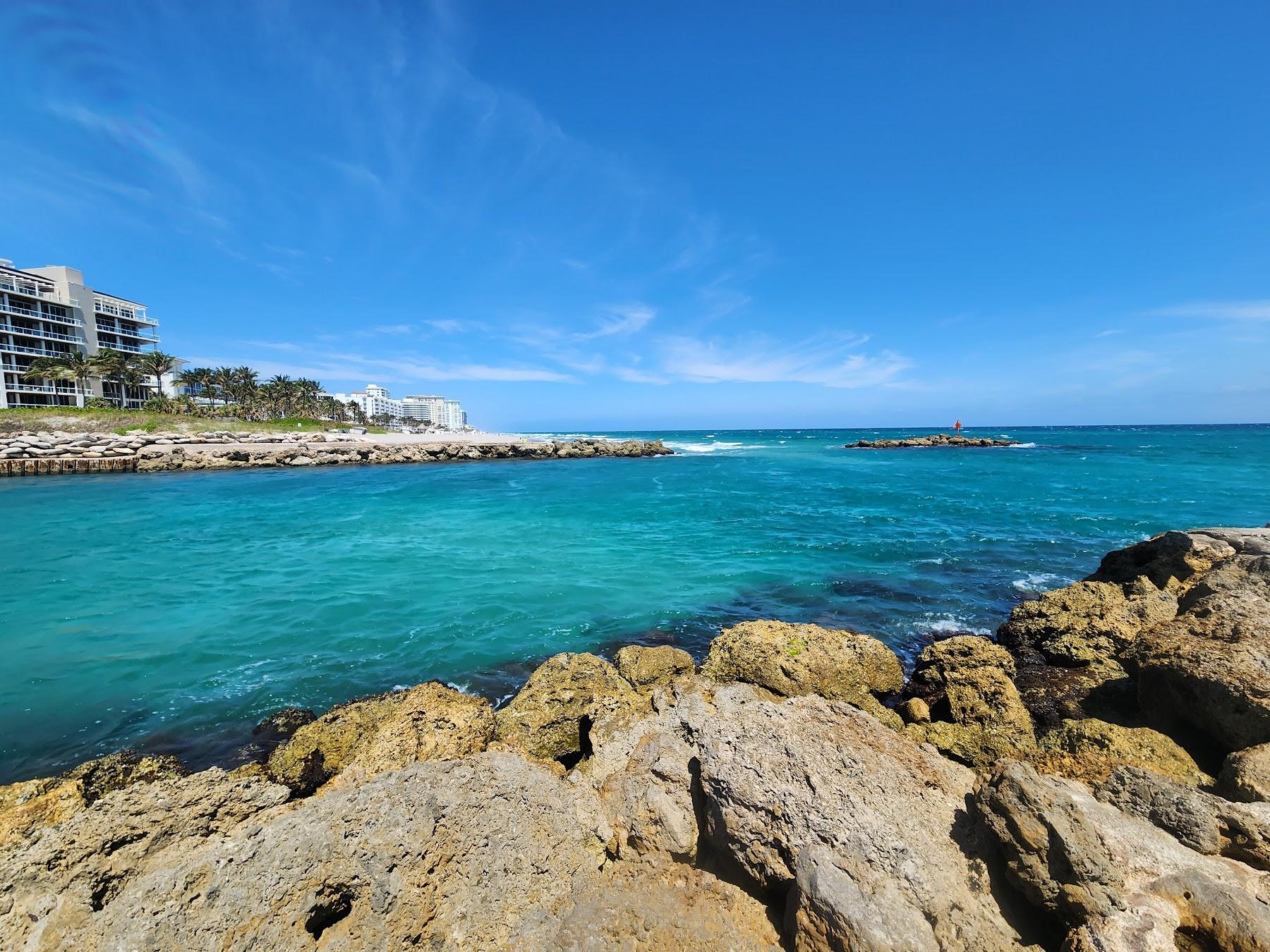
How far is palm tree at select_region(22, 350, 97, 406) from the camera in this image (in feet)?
184

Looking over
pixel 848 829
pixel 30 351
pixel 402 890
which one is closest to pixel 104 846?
pixel 402 890

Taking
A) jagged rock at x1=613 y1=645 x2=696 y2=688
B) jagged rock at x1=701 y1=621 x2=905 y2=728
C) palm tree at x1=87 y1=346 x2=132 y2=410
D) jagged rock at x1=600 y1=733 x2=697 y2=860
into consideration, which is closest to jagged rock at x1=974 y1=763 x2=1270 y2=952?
jagged rock at x1=600 y1=733 x2=697 y2=860

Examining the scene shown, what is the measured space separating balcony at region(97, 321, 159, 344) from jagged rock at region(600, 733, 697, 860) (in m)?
97.6

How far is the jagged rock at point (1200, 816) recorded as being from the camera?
311 centimetres

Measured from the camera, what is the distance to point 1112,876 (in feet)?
9.34

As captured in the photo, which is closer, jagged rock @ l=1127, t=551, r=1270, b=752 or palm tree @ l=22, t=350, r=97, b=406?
jagged rock @ l=1127, t=551, r=1270, b=752

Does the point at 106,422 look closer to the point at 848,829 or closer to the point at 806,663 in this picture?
the point at 806,663

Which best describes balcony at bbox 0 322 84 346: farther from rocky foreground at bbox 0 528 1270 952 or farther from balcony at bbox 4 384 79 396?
rocky foreground at bbox 0 528 1270 952

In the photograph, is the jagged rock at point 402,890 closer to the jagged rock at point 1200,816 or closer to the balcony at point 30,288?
the jagged rock at point 1200,816

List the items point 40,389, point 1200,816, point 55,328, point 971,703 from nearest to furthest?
point 1200,816, point 971,703, point 40,389, point 55,328

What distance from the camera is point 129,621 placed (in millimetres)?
10148

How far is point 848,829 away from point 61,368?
86344 millimetres

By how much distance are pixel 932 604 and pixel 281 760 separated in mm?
11723

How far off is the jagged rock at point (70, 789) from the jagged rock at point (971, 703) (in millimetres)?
7447
